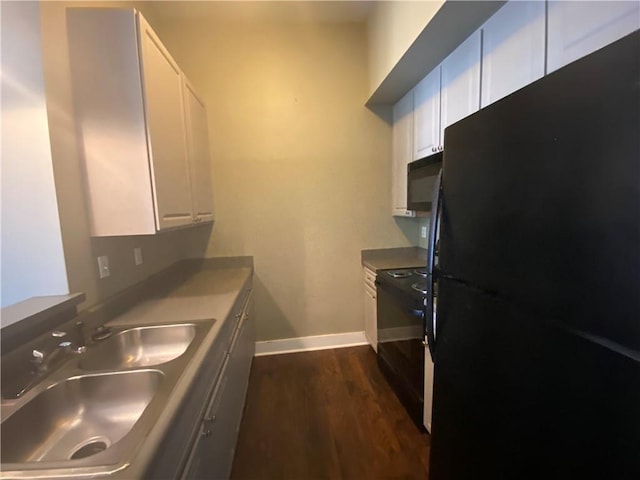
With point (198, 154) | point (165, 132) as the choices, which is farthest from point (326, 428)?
point (198, 154)

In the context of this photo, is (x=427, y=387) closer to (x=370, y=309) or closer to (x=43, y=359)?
(x=370, y=309)

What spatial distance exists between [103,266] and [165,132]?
76cm

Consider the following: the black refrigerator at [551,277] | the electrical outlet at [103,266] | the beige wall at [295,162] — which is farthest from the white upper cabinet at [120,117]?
the black refrigerator at [551,277]

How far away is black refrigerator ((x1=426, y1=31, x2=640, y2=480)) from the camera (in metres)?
0.57

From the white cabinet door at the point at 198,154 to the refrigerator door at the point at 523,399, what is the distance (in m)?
1.77

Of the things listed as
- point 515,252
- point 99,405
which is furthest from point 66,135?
point 515,252

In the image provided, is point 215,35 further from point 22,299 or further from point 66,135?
point 22,299

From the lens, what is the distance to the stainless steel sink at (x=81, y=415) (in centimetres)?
86

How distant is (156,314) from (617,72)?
183cm

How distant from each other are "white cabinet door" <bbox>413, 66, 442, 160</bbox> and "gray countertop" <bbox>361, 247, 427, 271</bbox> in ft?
2.85

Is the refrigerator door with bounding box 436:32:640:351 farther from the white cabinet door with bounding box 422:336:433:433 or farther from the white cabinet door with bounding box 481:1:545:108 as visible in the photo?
the white cabinet door with bounding box 422:336:433:433

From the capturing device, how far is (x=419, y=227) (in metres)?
2.97

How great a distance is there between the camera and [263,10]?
8.08 feet

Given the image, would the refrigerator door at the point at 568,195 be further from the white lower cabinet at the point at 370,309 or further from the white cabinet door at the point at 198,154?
the white cabinet door at the point at 198,154
